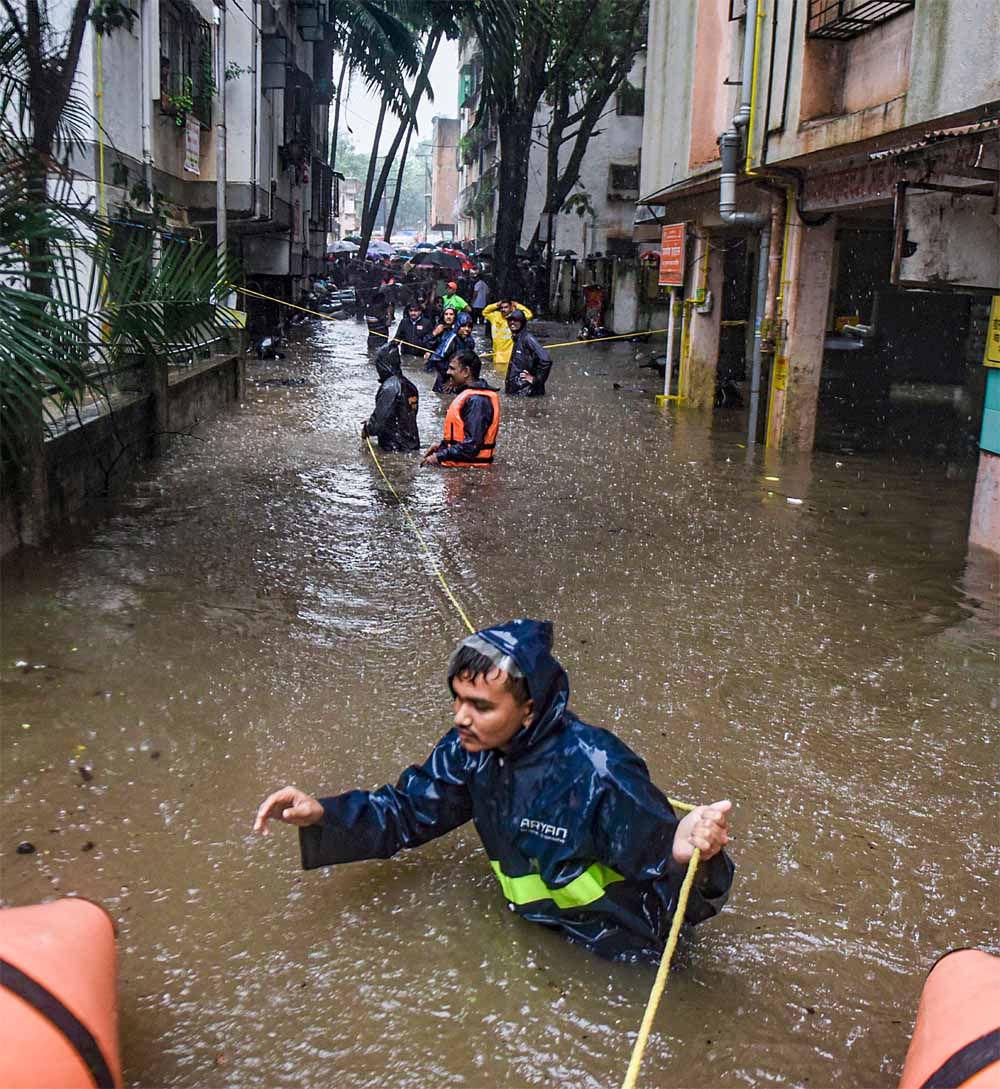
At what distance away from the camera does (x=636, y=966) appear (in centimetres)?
317

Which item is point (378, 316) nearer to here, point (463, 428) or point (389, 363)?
point (389, 363)

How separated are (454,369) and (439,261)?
2920 centimetres

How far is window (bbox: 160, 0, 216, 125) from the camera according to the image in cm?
1593

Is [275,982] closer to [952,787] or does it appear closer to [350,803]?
[350,803]

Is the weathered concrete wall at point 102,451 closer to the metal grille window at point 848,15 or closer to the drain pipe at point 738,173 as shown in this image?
the drain pipe at point 738,173

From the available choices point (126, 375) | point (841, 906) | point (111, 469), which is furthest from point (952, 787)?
point (126, 375)

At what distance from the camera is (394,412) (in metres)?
11.1

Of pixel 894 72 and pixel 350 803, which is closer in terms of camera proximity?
pixel 350 803

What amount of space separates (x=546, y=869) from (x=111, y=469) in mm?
6533

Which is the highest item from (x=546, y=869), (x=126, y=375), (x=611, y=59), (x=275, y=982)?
(x=611, y=59)

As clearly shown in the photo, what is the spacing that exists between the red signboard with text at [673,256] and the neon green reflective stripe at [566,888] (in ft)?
44.0

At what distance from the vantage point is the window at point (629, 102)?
37.9 metres

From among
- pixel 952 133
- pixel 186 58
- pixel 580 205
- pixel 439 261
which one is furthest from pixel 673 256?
pixel 580 205

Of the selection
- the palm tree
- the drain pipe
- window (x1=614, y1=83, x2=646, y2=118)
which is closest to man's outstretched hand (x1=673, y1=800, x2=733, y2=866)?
the palm tree
